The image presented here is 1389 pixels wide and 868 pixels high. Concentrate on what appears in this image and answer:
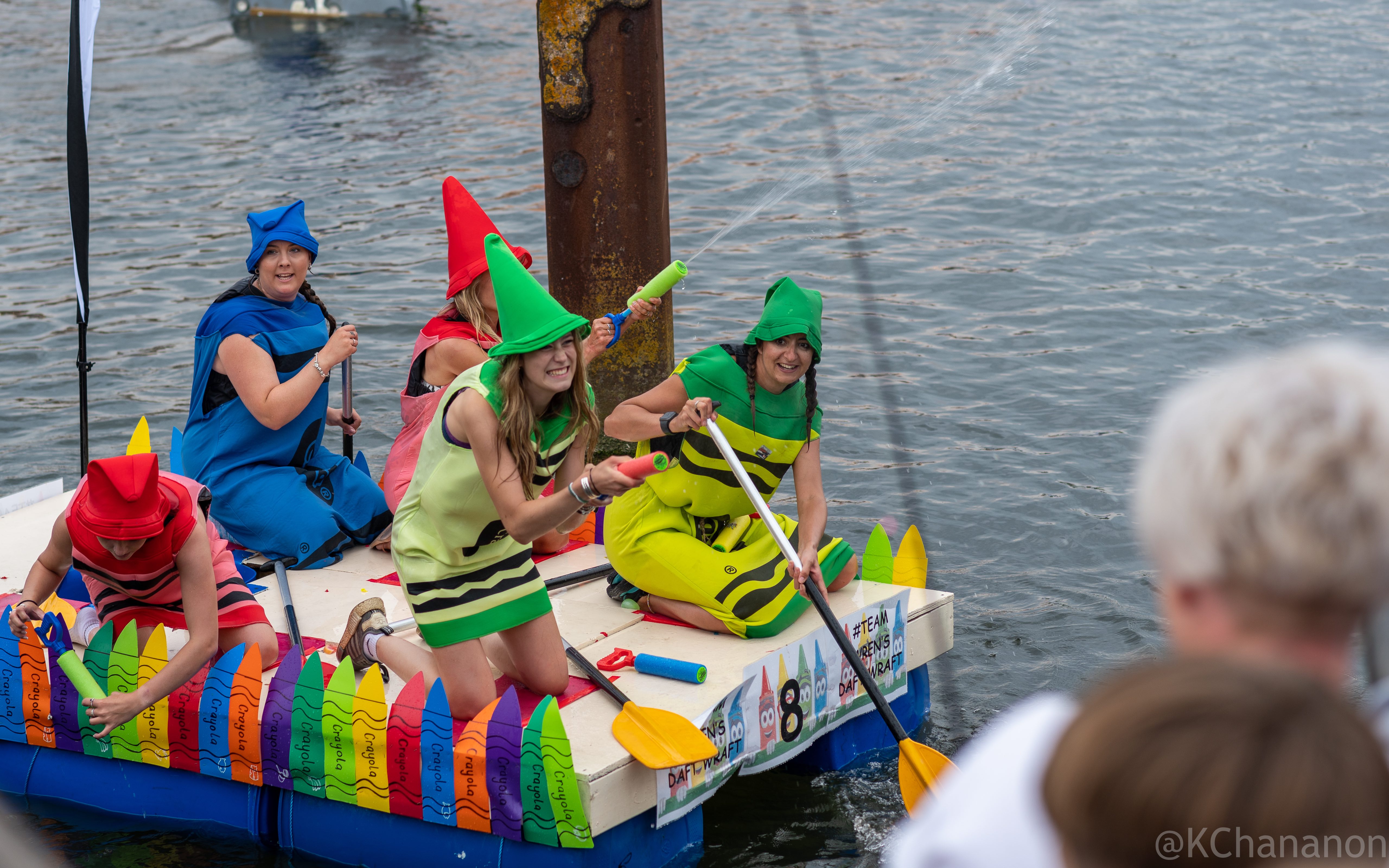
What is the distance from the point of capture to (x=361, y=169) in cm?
1351

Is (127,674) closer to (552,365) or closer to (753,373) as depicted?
(552,365)

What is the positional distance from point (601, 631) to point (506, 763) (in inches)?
41.9

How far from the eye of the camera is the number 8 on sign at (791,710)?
14.7 feet

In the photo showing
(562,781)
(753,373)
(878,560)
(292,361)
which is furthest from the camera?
(292,361)

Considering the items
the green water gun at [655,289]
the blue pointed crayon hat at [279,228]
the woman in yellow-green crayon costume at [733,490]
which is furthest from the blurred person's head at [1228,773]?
the blue pointed crayon hat at [279,228]

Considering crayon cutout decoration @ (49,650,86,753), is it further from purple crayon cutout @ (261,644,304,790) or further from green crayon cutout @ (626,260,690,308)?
green crayon cutout @ (626,260,690,308)

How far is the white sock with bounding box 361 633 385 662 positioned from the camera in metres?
4.57

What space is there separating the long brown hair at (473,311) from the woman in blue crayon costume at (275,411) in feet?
1.52

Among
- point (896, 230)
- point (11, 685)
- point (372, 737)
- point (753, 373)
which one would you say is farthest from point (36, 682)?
point (896, 230)

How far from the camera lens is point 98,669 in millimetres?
4461

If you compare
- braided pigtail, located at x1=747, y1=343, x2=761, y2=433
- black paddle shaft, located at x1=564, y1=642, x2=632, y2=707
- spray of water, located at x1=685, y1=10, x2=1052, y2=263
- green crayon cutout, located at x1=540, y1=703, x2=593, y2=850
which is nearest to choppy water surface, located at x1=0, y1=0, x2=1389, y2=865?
spray of water, located at x1=685, y1=10, x2=1052, y2=263

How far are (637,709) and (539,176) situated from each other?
9.26 metres

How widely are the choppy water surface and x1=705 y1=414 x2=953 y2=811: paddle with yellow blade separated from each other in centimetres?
32

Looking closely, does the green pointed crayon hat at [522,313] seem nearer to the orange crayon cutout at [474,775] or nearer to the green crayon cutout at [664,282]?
the green crayon cutout at [664,282]
